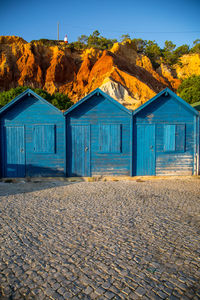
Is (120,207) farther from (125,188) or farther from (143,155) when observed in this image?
(143,155)

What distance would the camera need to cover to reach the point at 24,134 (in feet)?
35.8

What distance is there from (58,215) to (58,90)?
4485 centimetres

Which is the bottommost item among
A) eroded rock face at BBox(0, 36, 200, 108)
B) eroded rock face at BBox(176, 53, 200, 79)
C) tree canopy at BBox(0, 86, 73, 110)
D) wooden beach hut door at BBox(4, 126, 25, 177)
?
wooden beach hut door at BBox(4, 126, 25, 177)

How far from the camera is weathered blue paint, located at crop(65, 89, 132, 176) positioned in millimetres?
10883

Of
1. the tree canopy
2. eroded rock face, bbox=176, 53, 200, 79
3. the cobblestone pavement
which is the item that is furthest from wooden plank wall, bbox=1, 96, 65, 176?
eroded rock face, bbox=176, 53, 200, 79

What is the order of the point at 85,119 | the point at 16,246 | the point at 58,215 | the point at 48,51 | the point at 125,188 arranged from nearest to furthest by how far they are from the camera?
the point at 16,246
the point at 58,215
the point at 125,188
the point at 85,119
the point at 48,51

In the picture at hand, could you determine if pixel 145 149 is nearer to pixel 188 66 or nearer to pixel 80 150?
pixel 80 150

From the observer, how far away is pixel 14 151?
11.0 metres

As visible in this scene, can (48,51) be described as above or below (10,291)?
above

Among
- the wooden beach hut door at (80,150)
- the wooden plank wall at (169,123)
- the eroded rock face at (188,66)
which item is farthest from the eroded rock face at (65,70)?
the wooden beach hut door at (80,150)

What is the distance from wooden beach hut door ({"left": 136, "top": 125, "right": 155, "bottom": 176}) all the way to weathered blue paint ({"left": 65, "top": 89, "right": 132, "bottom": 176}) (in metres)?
0.50

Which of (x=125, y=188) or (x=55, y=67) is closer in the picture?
(x=125, y=188)

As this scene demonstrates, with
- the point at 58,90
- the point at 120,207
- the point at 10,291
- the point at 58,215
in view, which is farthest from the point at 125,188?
the point at 58,90

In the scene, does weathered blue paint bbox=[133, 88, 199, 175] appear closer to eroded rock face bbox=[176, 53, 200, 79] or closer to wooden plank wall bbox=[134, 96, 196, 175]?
wooden plank wall bbox=[134, 96, 196, 175]
